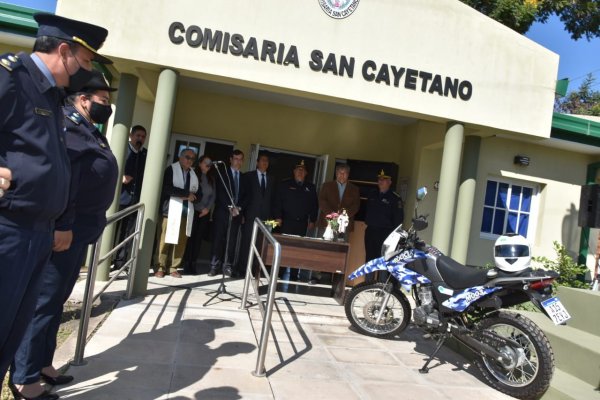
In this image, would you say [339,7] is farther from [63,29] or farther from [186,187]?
[63,29]

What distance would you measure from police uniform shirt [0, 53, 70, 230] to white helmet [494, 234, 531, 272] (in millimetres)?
3345

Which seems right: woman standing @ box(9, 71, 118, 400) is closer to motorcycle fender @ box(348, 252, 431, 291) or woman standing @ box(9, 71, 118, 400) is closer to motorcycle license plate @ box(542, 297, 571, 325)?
motorcycle fender @ box(348, 252, 431, 291)

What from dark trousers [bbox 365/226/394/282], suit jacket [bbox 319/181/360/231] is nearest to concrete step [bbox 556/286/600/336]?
dark trousers [bbox 365/226/394/282]

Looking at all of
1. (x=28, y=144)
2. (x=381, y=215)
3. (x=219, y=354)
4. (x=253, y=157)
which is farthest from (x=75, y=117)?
(x=253, y=157)

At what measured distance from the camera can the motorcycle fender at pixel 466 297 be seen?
12.9 feet

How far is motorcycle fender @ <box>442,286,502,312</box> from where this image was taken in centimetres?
395

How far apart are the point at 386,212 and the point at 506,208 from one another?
9.12 feet

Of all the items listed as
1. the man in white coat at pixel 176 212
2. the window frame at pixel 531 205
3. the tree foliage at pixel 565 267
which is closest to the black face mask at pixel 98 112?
the man in white coat at pixel 176 212

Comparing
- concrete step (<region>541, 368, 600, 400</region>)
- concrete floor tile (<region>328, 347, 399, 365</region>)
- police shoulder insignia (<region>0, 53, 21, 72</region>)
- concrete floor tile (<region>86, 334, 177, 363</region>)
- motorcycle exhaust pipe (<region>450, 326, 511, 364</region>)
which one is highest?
police shoulder insignia (<region>0, 53, 21, 72</region>)

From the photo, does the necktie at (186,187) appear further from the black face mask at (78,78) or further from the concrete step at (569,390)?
the concrete step at (569,390)

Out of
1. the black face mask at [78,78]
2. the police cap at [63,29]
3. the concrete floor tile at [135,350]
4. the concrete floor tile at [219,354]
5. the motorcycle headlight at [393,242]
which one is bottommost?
the concrete floor tile at [135,350]

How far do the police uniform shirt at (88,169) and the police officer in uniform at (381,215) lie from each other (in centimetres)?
473

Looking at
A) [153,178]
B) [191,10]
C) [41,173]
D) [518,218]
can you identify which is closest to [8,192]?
[41,173]

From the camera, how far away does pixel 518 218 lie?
28.0 ft
